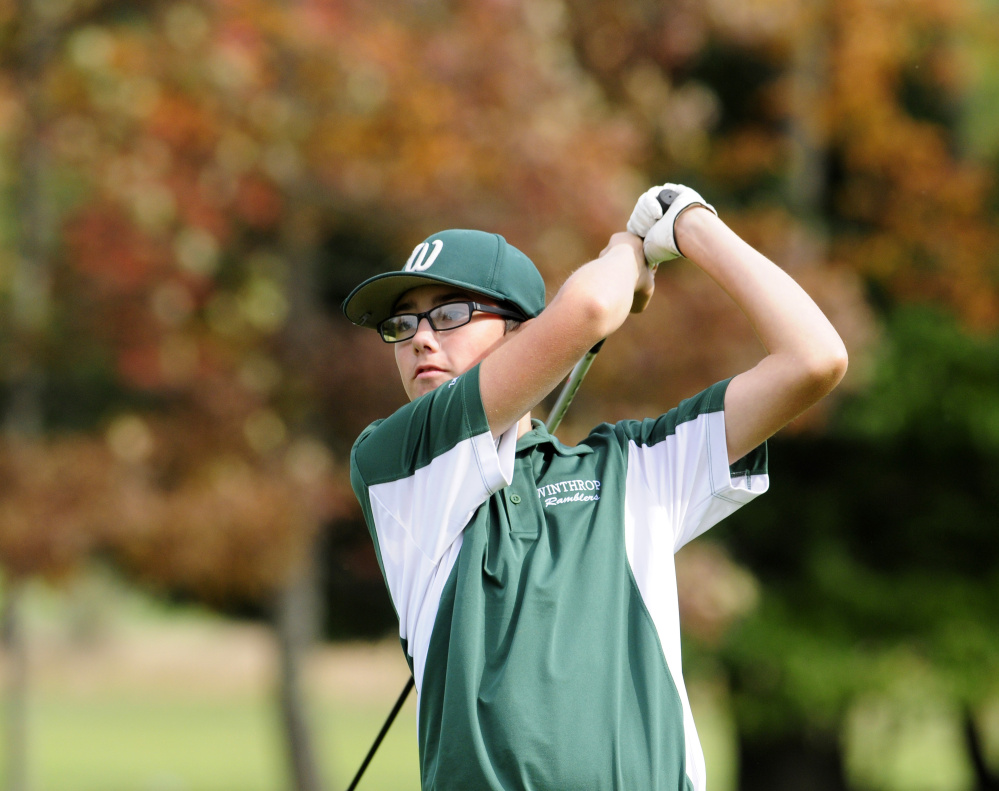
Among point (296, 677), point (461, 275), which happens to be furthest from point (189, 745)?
point (461, 275)

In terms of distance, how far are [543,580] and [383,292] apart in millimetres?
735

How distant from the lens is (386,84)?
369 inches

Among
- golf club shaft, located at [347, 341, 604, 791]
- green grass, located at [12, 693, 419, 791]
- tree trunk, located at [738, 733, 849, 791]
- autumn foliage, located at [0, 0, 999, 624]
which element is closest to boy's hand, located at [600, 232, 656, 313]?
golf club shaft, located at [347, 341, 604, 791]

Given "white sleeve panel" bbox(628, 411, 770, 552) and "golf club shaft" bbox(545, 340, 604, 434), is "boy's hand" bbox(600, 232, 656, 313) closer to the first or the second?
"golf club shaft" bbox(545, 340, 604, 434)

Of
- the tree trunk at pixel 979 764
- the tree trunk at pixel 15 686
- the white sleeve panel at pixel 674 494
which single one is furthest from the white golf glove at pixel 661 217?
the tree trunk at pixel 979 764

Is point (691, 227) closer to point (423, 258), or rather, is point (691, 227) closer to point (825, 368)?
point (825, 368)

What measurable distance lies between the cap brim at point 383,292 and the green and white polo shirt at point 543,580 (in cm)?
26

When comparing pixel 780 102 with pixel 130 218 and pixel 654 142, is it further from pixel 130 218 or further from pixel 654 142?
pixel 130 218

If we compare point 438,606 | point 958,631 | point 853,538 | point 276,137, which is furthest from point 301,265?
point 438,606

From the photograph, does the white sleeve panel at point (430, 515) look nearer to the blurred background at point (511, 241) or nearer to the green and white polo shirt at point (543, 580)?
the green and white polo shirt at point (543, 580)

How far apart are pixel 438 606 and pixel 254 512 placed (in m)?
7.15

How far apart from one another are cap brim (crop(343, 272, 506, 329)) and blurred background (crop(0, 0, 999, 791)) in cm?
658

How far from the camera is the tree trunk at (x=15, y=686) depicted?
34.3 ft

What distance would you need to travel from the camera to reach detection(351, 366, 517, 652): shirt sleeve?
2.26 metres
